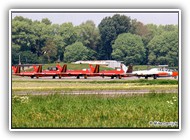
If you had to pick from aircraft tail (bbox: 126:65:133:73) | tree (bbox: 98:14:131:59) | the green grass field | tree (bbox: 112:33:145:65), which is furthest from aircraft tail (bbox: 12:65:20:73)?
aircraft tail (bbox: 126:65:133:73)

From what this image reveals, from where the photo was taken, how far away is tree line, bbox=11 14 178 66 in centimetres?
1559

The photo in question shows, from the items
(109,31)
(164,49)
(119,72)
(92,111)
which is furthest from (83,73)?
(164,49)

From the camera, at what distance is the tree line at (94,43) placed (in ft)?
51.2

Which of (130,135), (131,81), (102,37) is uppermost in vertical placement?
(102,37)

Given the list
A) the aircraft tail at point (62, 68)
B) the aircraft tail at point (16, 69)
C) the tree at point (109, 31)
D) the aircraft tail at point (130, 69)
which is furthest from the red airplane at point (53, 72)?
the aircraft tail at point (130, 69)

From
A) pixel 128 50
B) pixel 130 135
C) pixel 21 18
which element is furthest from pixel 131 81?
pixel 21 18

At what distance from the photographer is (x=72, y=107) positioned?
50.8 feet

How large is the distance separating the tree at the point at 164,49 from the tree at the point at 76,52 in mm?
1504

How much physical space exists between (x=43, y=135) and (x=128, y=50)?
290 centimetres

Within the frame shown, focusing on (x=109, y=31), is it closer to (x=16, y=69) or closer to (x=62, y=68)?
(x=62, y=68)

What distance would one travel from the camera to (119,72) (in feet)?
51.9

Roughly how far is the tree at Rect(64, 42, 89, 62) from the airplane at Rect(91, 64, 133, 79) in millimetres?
528

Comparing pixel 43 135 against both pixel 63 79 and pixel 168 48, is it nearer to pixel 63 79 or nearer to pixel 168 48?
pixel 63 79

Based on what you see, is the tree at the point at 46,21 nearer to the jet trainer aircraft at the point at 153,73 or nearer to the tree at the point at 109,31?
the tree at the point at 109,31
